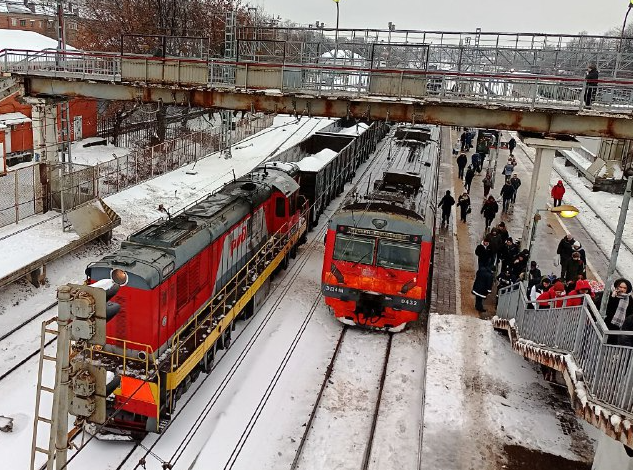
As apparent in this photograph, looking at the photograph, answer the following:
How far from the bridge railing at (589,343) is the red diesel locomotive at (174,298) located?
260 inches

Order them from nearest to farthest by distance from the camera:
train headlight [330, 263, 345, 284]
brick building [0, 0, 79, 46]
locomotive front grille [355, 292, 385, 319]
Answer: locomotive front grille [355, 292, 385, 319]
train headlight [330, 263, 345, 284]
brick building [0, 0, 79, 46]

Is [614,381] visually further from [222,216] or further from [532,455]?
[222,216]

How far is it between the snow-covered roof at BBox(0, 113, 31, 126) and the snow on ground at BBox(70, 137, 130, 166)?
3.15 meters

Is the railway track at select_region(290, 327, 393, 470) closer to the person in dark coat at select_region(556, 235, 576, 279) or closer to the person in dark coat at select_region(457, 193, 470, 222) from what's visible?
the person in dark coat at select_region(556, 235, 576, 279)

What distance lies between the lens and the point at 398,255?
1470 centimetres

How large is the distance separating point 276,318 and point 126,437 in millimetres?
6260

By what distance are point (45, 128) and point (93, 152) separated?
1419 cm

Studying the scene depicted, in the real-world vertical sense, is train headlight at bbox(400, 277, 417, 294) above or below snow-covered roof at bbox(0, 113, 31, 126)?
below

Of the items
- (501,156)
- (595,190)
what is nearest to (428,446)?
(595,190)

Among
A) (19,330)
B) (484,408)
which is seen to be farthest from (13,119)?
(484,408)

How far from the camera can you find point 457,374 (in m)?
13.2

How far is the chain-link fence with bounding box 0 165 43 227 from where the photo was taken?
1894cm

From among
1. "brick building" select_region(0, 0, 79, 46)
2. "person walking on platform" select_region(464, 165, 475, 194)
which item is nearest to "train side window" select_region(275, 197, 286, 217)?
"person walking on platform" select_region(464, 165, 475, 194)

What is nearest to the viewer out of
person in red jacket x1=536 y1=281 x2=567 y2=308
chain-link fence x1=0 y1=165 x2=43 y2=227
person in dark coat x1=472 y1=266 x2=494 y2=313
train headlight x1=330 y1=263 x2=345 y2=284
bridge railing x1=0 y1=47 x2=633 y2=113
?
person in red jacket x1=536 y1=281 x2=567 y2=308
